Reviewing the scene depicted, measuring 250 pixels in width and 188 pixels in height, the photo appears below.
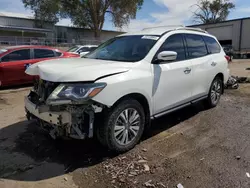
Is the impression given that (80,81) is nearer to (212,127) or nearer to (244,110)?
(212,127)

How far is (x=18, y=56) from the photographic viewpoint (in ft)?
27.7

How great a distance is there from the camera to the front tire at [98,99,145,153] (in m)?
3.22

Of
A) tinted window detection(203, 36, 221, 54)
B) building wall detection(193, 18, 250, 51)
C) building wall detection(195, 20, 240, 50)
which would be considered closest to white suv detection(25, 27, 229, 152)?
tinted window detection(203, 36, 221, 54)

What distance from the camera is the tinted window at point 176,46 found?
415cm

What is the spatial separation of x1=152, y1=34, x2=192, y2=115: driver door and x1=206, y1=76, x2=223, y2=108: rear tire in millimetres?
1188

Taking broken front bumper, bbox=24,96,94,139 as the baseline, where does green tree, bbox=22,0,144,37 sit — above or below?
above

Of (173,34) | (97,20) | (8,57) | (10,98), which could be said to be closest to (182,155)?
(173,34)

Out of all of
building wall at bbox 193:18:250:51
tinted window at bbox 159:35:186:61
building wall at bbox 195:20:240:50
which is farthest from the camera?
building wall at bbox 195:20:240:50

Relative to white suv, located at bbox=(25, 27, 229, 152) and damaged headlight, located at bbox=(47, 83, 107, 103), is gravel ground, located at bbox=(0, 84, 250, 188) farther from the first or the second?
damaged headlight, located at bbox=(47, 83, 107, 103)

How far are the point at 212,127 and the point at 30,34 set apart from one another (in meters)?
30.7

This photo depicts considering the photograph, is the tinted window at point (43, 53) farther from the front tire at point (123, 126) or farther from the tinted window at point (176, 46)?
the front tire at point (123, 126)

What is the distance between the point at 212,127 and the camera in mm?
4668

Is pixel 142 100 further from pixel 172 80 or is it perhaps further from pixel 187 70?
pixel 187 70

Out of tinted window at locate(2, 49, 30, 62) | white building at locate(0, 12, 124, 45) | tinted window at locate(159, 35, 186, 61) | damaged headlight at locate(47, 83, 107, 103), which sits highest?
white building at locate(0, 12, 124, 45)
